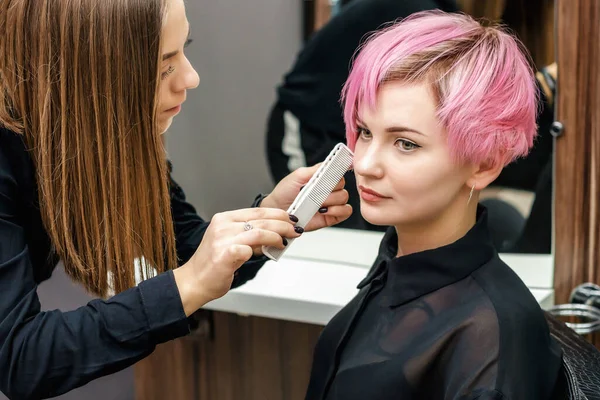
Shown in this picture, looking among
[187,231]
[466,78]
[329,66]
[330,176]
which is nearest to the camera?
[466,78]

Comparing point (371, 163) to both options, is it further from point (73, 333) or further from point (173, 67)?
point (73, 333)

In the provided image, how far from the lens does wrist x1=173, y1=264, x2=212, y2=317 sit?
3.08ft

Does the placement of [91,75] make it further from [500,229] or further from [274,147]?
[500,229]

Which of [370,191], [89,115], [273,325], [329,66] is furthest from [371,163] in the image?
[273,325]

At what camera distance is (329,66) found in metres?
1.53

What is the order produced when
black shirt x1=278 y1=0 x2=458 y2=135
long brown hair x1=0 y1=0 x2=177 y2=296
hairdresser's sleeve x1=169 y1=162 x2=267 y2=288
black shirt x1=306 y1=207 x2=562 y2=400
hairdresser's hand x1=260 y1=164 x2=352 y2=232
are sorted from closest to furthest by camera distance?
1. black shirt x1=306 y1=207 x2=562 y2=400
2. long brown hair x1=0 y1=0 x2=177 y2=296
3. hairdresser's hand x1=260 y1=164 x2=352 y2=232
4. hairdresser's sleeve x1=169 y1=162 x2=267 y2=288
5. black shirt x1=278 y1=0 x2=458 y2=135

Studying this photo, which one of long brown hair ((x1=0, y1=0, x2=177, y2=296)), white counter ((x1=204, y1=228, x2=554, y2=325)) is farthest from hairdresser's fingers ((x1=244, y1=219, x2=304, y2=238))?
white counter ((x1=204, y1=228, x2=554, y2=325))

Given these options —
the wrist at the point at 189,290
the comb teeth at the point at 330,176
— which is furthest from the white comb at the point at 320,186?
the wrist at the point at 189,290

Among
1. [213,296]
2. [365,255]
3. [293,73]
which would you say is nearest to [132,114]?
[213,296]

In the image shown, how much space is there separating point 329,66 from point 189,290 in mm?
745

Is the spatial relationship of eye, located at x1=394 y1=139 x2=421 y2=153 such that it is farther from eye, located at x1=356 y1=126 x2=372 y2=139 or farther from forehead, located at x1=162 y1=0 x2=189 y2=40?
forehead, located at x1=162 y1=0 x2=189 y2=40

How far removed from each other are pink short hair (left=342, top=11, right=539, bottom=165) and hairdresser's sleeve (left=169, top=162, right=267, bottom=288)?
15.7 inches

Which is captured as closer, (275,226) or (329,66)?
(275,226)

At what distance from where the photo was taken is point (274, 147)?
1.64 meters
